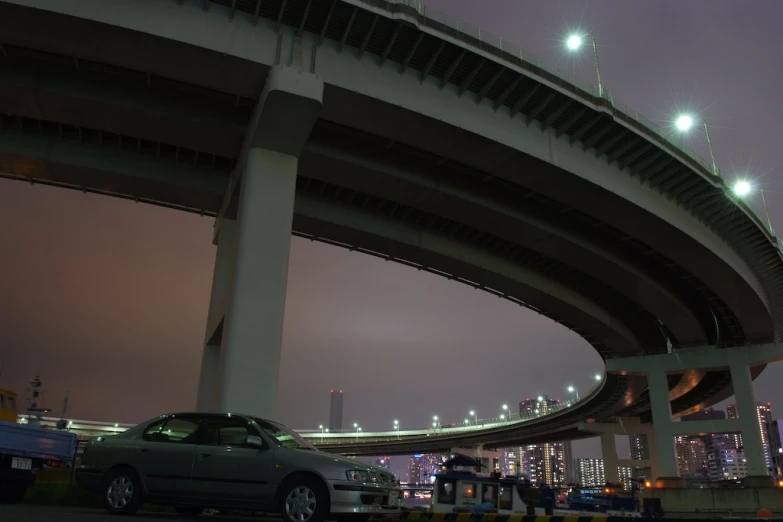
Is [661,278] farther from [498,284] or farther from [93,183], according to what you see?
[93,183]

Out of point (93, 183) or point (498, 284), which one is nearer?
point (93, 183)

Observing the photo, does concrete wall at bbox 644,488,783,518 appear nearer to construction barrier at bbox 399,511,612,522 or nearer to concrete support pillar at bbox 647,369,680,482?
concrete support pillar at bbox 647,369,680,482

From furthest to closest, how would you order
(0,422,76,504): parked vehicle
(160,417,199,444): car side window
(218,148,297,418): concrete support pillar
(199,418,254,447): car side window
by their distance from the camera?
1. (218,148,297,418): concrete support pillar
2. (0,422,76,504): parked vehicle
3. (160,417,199,444): car side window
4. (199,418,254,447): car side window

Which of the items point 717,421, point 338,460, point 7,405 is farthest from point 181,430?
point 717,421

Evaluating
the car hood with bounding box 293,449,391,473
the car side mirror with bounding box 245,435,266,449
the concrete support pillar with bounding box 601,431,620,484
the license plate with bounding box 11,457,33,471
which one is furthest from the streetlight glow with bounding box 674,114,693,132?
the concrete support pillar with bounding box 601,431,620,484

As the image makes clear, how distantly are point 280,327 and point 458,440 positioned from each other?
78.8 metres

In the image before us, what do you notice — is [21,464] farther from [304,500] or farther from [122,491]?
[304,500]

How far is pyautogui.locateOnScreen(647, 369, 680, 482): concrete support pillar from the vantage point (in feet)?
121

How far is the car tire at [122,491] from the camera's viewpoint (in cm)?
802

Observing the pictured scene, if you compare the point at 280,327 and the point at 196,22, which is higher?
the point at 196,22

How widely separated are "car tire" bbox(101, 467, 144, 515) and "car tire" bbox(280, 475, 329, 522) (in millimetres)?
2288

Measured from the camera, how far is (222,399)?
13.3 meters

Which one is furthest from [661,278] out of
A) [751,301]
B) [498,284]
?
[498,284]

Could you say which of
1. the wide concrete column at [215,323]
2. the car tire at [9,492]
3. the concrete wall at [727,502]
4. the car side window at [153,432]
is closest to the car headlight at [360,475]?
the car side window at [153,432]
